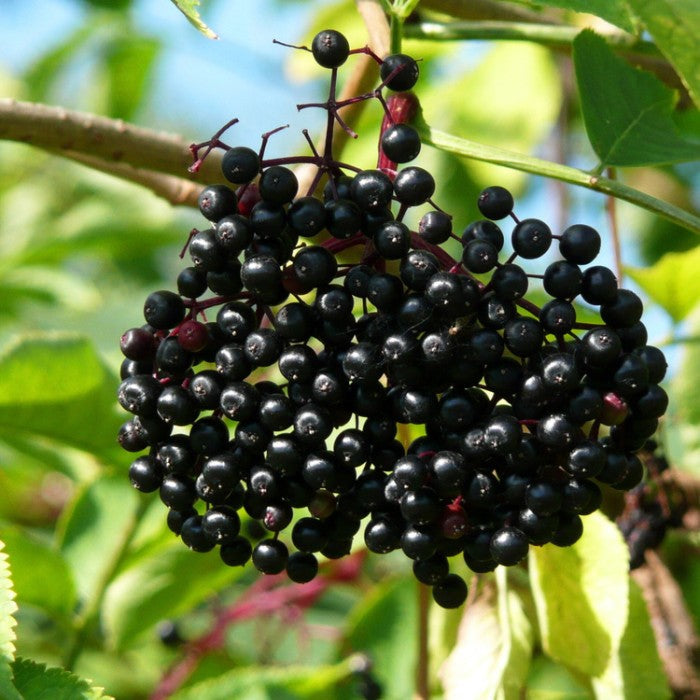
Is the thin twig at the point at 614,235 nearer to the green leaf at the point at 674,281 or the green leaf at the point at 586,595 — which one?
the green leaf at the point at 674,281

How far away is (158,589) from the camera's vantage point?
85.0 inches

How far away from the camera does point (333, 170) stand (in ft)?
3.94

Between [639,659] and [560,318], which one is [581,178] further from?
[639,659]

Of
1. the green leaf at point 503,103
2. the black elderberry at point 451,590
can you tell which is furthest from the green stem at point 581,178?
the green leaf at point 503,103

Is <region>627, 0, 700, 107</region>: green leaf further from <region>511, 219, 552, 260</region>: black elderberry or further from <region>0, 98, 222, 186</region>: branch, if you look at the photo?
<region>0, 98, 222, 186</region>: branch

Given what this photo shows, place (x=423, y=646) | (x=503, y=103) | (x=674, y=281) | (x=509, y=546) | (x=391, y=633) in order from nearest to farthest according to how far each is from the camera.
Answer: (x=509, y=546) → (x=423, y=646) → (x=674, y=281) → (x=391, y=633) → (x=503, y=103)

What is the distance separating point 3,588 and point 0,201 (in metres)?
3.45

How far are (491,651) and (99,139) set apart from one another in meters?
1.03

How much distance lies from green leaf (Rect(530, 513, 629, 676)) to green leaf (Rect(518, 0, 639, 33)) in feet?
2.52

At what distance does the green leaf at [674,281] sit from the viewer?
207 centimetres

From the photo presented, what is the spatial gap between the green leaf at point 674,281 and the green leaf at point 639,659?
2.16 feet

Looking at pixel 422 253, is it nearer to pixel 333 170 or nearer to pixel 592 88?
pixel 333 170

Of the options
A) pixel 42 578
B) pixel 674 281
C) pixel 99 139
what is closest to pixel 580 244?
pixel 99 139

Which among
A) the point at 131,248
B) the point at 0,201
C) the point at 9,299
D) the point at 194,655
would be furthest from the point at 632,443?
the point at 0,201
